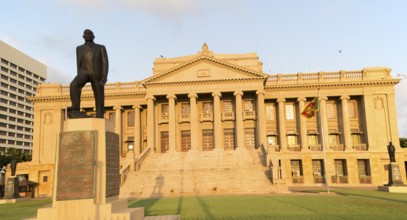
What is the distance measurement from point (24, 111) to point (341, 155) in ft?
359

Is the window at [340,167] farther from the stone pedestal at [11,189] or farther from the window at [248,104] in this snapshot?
the stone pedestal at [11,189]

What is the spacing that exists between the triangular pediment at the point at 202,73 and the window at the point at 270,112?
6.62 meters

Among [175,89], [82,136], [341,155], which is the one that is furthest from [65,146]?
[341,155]

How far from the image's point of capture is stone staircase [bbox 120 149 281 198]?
29.4 m

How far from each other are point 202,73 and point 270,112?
1162 centimetres

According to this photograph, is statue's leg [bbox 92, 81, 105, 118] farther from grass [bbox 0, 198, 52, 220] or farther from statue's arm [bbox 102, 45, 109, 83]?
grass [bbox 0, 198, 52, 220]

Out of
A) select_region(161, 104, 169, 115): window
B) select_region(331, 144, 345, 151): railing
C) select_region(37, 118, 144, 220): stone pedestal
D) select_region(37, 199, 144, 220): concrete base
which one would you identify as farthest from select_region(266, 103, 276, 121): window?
select_region(37, 199, 144, 220): concrete base

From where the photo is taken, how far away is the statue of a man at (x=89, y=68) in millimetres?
9930

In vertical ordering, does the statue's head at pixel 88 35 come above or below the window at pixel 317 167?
above

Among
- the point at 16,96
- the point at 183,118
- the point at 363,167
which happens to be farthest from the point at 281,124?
the point at 16,96

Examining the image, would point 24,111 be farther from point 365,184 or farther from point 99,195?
point 99,195

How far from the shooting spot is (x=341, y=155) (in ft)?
139

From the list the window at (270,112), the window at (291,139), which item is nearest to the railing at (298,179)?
the window at (291,139)

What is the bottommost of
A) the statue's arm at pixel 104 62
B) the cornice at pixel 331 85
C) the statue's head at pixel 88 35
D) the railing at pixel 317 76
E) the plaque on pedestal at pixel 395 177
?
the plaque on pedestal at pixel 395 177
